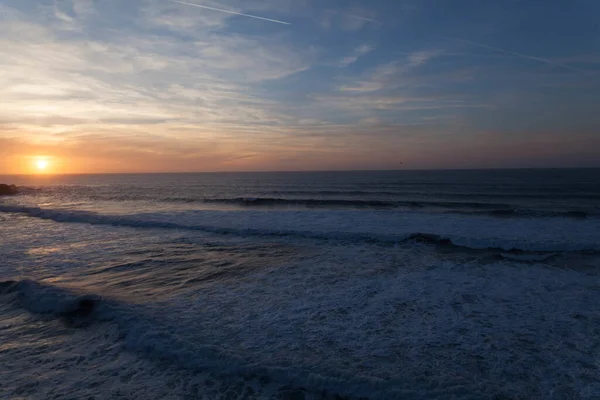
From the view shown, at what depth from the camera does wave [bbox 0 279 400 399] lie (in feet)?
16.0

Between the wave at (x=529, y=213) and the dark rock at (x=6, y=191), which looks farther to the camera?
the dark rock at (x=6, y=191)

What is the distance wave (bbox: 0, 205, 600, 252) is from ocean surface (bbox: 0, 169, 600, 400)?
286 millimetres

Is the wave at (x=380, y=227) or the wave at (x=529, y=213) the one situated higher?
the wave at (x=529, y=213)

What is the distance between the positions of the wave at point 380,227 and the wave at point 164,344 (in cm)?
998

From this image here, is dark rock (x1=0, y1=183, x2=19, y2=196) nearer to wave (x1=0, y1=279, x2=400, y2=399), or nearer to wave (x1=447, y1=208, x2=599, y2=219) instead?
wave (x1=0, y1=279, x2=400, y2=399)

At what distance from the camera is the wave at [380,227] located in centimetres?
1510

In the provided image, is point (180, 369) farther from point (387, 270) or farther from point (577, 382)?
point (387, 270)

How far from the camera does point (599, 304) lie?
25.8 ft

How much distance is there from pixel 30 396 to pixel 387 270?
9215 mm

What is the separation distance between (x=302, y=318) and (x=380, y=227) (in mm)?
12226

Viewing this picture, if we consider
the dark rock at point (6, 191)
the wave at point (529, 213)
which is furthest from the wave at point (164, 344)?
→ the dark rock at point (6, 191)

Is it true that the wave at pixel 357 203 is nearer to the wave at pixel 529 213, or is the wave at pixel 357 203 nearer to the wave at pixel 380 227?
the wave at pixel 529 213

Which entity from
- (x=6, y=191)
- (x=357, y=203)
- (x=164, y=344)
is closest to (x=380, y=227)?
(x=357, y=203)

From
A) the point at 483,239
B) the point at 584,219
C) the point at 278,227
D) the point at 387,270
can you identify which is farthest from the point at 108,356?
the point at 584,219
